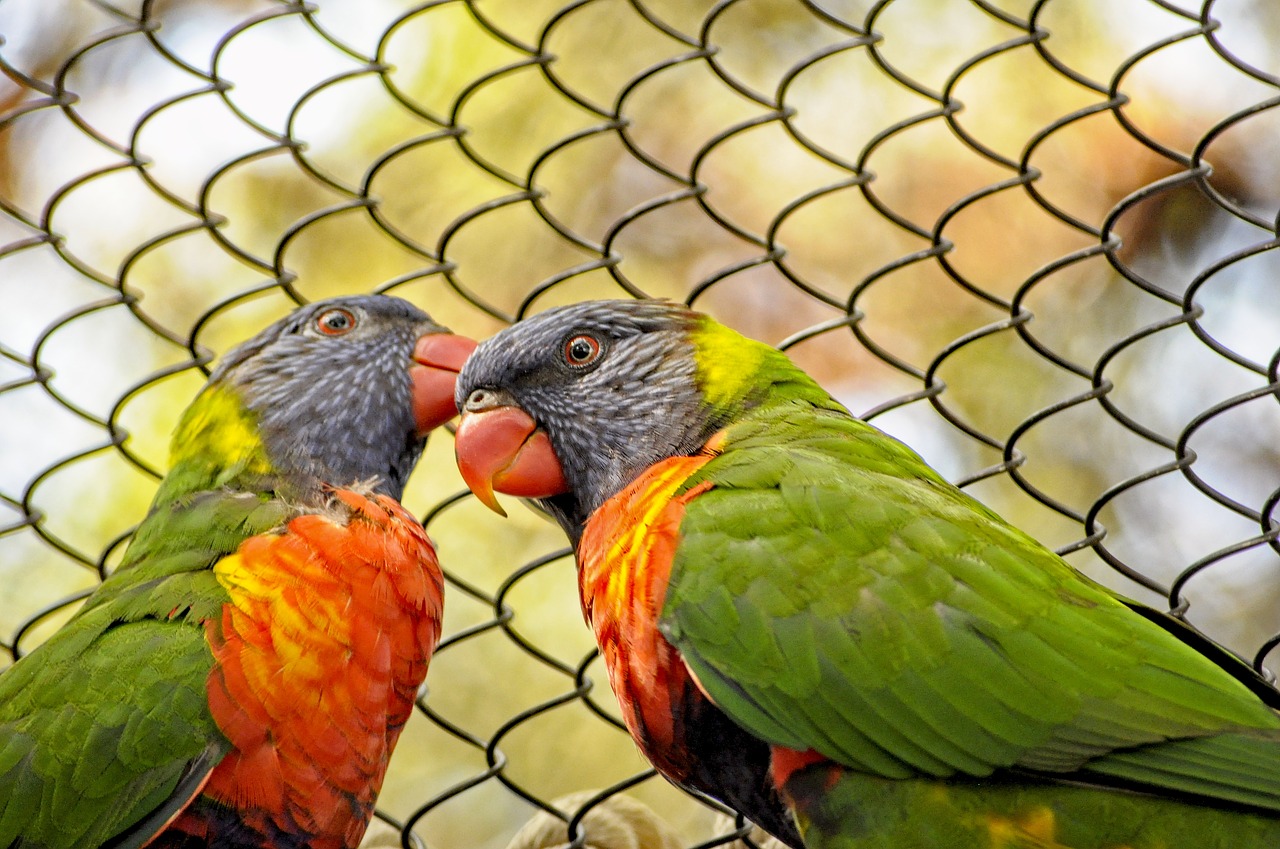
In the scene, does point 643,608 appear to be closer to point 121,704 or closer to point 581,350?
point 581,350

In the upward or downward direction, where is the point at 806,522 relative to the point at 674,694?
upward

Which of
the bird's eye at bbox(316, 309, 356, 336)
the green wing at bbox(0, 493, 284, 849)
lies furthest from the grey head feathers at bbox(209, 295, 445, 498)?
the green wing at bbox(0, 493, 284, 849)

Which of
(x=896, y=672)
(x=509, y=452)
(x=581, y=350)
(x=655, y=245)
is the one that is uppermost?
(x=655, y=245)

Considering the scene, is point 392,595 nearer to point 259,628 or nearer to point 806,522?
point 259,628

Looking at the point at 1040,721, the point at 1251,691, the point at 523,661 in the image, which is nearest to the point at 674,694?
the point at 1040,721

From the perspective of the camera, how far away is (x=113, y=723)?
68.6 inches

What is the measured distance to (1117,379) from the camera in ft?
12.7

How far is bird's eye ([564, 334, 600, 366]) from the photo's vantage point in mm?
2109

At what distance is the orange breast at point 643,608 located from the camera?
1658 mm

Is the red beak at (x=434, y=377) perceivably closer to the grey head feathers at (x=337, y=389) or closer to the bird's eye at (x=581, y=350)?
the grey head feathers at (x=337, y=389)

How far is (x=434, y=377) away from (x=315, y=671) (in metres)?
0.74

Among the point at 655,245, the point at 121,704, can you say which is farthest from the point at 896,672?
the point at 655,245

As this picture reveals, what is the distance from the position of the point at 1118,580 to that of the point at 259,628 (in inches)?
118

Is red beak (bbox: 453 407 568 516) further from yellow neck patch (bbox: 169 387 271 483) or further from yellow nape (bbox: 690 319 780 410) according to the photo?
yellow neck patch (bbox: 169 387 271 483)
